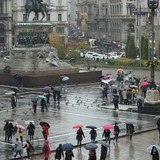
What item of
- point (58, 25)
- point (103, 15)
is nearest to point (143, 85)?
point (58, 25)

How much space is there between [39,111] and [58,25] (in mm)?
101628

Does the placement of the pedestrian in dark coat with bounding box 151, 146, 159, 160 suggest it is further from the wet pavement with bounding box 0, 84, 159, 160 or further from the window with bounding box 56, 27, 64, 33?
the window with bounding box 56, 27, 64, 33

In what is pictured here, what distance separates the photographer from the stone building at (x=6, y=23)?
502 feet

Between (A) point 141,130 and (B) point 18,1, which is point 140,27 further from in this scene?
(A) point 141,130

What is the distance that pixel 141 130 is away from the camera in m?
46.2

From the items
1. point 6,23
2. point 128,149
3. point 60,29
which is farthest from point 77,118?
point 60,29

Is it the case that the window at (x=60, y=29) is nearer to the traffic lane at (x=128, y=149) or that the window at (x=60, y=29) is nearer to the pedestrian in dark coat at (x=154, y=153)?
the traffic lane at (x=128, y=149)

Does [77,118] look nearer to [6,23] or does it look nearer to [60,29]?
[6,23]

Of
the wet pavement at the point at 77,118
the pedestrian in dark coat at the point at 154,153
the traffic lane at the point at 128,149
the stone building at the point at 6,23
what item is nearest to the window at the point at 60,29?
the stone building at the point at 6,23

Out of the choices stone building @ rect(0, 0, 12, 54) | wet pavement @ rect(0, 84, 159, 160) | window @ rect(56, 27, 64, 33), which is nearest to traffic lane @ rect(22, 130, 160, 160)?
wet pavement @ rect(0, 84, 159, 160)

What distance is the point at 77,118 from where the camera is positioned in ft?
171

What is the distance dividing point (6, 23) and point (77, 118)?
10525 cm

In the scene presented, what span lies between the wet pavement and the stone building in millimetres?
83531

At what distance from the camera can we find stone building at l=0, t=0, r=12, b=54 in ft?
502
